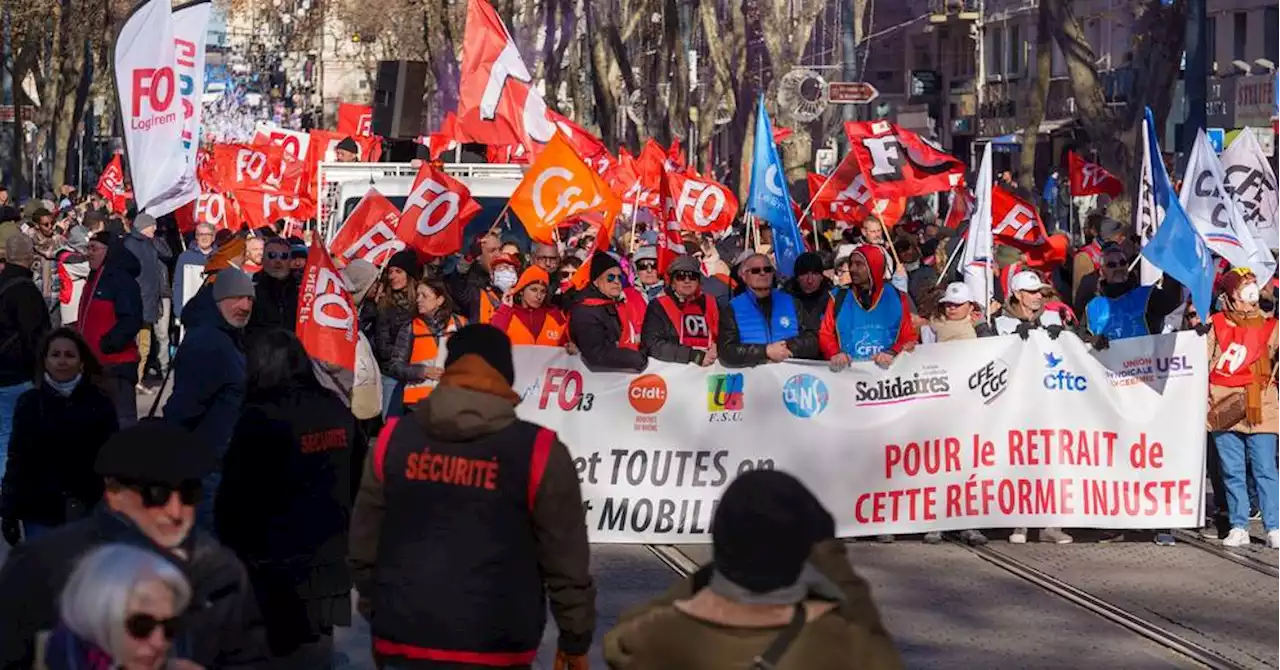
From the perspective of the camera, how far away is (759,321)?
13141 mm

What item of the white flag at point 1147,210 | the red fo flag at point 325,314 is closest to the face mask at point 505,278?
the white flag at point 1147,210

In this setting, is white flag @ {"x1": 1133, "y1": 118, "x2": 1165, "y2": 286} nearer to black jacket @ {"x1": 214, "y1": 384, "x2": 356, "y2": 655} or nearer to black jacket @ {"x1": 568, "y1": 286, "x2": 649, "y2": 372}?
black jacket @ {"x1": 568, "y1": 286, "x2": 649, "y2": 372}

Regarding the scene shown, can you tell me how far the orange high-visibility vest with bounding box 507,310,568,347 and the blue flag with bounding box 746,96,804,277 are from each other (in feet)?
14.6

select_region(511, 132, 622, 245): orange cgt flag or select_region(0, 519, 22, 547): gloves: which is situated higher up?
select_region(511, 132, 622, 245): orange cgt flag

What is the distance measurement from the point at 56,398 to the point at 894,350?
18.7 feet

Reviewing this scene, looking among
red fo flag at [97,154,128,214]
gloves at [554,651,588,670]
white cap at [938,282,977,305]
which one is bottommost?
gloves at [554,651,588,670]

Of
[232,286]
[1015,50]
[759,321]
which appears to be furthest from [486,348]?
[1015,50]

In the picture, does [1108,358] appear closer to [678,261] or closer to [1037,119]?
[678,261]

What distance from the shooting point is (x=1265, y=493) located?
12.9 meters

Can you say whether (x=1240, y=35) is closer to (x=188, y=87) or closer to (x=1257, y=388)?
(x=1257, y=388)

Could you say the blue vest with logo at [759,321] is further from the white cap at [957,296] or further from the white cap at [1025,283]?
the white cap at [1025,283]

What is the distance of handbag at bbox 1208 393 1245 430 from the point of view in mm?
13062

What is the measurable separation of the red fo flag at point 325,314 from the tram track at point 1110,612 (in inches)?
139

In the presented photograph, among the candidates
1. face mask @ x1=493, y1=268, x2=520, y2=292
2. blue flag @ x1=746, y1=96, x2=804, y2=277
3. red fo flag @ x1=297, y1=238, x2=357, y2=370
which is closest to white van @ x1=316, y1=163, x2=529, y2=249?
blue flag @ x1=746, y1=96, x2=804, y2=277
